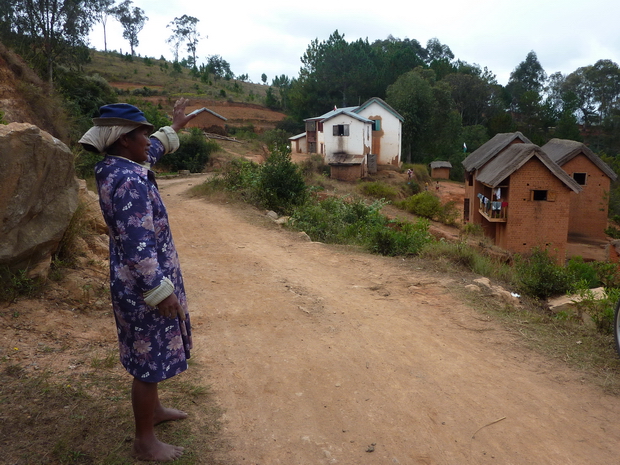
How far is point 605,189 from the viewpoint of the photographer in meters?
24.0

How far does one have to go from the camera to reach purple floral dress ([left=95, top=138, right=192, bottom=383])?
2.41 m

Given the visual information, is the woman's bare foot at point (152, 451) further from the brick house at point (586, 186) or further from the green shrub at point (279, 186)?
the brick house at point (586, 186)

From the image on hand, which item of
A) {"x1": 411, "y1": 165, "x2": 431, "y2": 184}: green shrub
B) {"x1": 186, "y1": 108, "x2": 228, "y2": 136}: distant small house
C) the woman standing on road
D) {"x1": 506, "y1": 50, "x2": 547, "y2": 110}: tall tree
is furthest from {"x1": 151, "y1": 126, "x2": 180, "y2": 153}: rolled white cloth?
{"x1": 506, "y1": 50, "x2": 547, "y2": 110}: tall tree

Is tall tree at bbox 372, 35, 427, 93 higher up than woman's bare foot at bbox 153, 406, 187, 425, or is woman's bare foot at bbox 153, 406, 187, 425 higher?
tall tree at bbox 372, 35, 427, 93

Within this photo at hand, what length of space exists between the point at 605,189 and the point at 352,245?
20007mm

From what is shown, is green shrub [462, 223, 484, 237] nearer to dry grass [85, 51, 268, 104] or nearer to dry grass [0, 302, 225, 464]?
dry grass [0, 302, 225, 464]

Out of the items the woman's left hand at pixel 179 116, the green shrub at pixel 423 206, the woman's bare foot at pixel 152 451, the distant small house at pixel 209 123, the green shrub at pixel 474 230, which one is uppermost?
the distant small house at pixel 209 123

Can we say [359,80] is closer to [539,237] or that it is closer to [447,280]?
[539,237]

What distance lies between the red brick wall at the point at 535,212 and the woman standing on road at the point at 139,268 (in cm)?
1654

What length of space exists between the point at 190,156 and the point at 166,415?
22216 millimetres

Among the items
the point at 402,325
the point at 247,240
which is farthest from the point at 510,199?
the point at 402,325

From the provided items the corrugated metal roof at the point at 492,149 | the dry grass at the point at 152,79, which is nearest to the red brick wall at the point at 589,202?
the corrugated metal roof at the point at 492,149

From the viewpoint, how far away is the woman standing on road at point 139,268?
241 cm

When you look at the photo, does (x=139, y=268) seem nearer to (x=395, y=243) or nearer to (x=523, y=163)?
(x=395, y=243)
